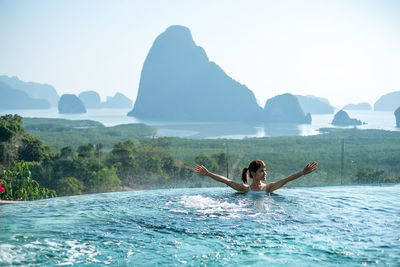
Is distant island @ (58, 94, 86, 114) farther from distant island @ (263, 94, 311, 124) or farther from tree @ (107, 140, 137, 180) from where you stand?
tree @ (107, 140, 137, 180)

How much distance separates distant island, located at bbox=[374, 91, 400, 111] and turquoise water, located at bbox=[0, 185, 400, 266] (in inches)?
7212

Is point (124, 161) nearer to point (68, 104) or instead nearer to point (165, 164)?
point (165, 164)

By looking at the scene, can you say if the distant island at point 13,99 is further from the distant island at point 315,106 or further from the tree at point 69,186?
the tree at point 69,186

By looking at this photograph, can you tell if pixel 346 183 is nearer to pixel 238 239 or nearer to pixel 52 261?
pixel 238 239

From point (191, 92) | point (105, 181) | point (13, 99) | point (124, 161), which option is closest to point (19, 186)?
point (105, 181)

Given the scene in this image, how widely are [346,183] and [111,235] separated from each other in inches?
225

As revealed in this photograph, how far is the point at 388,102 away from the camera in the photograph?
177 metres

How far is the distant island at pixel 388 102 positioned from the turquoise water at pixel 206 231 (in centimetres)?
18318

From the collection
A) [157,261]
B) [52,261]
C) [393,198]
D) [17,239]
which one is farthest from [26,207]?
[393,198]

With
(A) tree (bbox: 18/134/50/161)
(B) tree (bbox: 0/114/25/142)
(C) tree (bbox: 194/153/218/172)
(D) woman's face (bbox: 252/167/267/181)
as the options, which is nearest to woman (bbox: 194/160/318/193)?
(D) woman's face (bbox: 252/167/267/181)

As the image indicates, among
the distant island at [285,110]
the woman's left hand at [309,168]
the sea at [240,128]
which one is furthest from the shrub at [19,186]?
the distant island at [285,110]

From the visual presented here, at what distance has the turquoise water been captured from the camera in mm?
3025

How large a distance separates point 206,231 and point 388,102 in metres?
195

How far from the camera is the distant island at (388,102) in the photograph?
169 m
